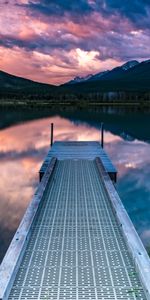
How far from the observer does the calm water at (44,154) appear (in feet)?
38.3

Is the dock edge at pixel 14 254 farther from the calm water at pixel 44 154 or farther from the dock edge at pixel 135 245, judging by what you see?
the dock edge at pixel 135 245

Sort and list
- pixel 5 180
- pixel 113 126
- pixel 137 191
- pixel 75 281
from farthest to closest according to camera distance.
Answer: pixel 113 126 → pixel 5 180 → pixel 137 191 → pixel 75 281

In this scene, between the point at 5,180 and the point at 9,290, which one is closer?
the point at 9,290

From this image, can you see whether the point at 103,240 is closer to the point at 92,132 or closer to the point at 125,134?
the point at 125,134

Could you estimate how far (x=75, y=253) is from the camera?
6926 mm

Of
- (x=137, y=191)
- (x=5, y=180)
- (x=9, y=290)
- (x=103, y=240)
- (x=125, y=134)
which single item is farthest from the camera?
(x=125, y=134)

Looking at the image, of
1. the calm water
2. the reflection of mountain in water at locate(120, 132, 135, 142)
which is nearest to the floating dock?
the calm water

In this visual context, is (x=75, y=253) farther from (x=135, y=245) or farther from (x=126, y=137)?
(x=126, y=137)

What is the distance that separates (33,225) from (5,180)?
865 centimetres

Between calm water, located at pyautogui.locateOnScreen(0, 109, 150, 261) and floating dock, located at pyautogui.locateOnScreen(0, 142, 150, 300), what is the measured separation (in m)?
1.42

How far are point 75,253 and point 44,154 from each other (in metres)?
17.6

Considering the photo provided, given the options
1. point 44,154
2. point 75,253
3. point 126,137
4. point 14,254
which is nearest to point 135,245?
point 75,253

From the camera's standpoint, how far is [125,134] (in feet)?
114

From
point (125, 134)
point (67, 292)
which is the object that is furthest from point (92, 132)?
point (67, 292)
